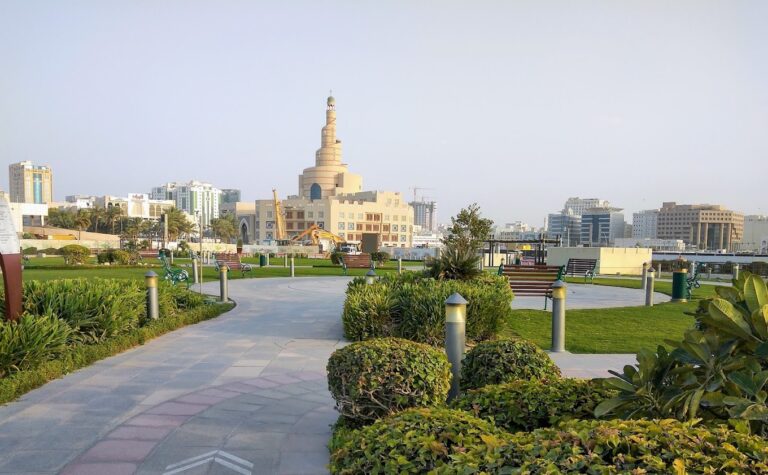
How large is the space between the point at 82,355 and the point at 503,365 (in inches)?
227

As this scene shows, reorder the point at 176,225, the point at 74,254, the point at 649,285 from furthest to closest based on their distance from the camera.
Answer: the point at 176,225, the point at 74,254, the point at 649,285

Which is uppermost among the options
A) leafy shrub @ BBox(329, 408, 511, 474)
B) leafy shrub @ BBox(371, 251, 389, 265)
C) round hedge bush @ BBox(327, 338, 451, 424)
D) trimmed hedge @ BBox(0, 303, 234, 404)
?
leafy shrub @ BBox(329, 408, 511, 474)

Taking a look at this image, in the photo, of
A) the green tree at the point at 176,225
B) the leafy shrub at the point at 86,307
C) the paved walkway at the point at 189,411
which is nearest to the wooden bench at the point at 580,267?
the paved walkway at the point at 189,411

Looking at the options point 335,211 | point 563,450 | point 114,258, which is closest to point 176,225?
point 335,211

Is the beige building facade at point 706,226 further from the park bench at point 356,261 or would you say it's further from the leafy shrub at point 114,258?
the leafy shrub at point 114,258

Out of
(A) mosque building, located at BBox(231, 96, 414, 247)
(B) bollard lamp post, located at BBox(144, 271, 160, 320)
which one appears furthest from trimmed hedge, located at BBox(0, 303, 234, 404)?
(A) mosque building, located at BBox(231, 96, 414, 247)

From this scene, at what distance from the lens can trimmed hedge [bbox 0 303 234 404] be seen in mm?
5457

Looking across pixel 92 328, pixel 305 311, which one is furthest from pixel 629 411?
pixel 305 311

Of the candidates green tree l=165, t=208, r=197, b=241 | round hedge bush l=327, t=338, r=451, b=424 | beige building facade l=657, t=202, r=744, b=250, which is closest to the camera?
round hedge bush l=327, t=338, r=451, b=424

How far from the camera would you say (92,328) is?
7980 mm

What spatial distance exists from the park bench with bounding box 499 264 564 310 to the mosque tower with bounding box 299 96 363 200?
12676 cm

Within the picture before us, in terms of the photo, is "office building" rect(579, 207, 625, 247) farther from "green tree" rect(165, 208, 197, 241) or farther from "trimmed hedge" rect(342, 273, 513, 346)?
"trimmed hedge" rect(342, 273, 513, 346)

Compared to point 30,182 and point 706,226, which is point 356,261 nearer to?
point 706,226

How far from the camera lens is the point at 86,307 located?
802 cm
